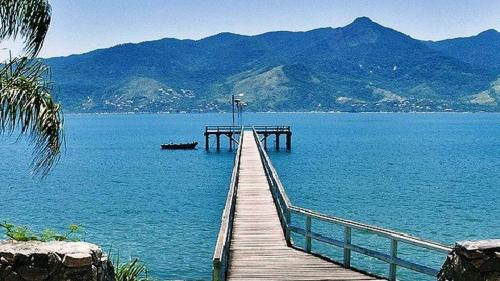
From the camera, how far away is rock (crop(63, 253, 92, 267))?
6711mm

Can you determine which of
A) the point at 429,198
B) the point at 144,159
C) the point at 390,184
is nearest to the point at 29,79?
the point at 429,198

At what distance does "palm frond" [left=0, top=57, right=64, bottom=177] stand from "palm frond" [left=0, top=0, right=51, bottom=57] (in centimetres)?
47

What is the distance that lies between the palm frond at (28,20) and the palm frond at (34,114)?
47 cm

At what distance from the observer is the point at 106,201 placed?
138ft

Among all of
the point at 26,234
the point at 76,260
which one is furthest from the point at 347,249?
the point at 76,260

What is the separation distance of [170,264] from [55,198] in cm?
2323

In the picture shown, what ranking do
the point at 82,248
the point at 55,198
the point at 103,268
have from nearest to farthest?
the point at 82,248, the point at 103,268, the point at 55,198

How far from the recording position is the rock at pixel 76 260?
6.71 metres

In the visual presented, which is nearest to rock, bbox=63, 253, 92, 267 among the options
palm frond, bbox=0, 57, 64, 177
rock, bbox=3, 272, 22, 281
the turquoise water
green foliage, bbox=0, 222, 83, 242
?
rock, bbox=3, 272, 22, 281

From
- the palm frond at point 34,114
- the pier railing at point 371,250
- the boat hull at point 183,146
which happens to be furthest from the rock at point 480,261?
the boat hull at point 183,146

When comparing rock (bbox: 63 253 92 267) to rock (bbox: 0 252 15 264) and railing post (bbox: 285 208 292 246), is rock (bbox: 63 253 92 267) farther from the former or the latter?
railing post (bbox: 285 208 292 246)

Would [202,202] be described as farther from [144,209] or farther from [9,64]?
[9,64]

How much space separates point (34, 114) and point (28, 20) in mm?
1665

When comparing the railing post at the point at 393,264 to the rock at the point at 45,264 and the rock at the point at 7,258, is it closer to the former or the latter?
the rock at the point at 45,264
